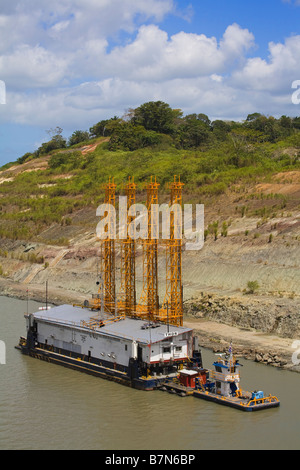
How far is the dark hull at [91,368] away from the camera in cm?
3303

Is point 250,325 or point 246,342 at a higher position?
point 250,325

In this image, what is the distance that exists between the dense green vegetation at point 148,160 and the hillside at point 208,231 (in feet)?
0.85

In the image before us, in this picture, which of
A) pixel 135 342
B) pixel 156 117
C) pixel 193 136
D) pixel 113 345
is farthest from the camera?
pixel 156 117

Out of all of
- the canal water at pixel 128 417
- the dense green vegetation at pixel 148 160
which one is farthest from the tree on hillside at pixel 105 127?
the canal water at pixel 128 417

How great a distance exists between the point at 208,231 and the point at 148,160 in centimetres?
4055

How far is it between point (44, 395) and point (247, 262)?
2708cm

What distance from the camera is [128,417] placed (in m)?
29.5

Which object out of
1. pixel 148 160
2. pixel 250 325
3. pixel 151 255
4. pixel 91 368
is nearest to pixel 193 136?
pixel 148 160

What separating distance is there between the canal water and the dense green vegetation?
3579 cm

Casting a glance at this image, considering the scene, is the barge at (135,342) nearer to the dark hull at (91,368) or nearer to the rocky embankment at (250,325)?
the dark hull at (91,368)

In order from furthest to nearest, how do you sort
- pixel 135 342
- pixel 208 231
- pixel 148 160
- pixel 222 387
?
pixel 148 160
pixel 208 231
pixel 135 342
pixel 222 387

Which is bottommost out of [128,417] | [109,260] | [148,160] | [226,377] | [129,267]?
[128,417]

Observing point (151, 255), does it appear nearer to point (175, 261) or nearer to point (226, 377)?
point (175, 261)
